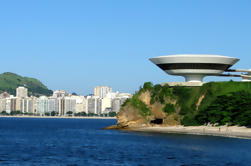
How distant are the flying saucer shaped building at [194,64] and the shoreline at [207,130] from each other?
16.3m

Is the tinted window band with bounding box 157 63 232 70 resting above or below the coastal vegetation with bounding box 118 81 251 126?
above

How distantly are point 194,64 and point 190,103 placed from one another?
9647 mm

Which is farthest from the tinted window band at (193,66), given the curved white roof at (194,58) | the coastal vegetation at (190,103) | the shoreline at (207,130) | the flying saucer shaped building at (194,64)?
the shoreline at (207,130)

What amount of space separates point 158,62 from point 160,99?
998cm

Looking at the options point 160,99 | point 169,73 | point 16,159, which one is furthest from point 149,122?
point 16,159

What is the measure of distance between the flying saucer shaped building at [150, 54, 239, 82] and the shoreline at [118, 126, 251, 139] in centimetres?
1626

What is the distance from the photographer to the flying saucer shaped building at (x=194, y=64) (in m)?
120

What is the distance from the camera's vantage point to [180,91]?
4815 inches

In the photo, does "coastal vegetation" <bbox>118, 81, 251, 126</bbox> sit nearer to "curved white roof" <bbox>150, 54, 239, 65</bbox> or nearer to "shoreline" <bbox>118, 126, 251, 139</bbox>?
"shoreline" <bbox>118, 126, 251, 139</bbox>

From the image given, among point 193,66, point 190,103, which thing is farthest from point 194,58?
point 190,103

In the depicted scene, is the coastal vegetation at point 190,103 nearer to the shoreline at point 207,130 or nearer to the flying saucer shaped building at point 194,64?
the shoreline at point 207,130

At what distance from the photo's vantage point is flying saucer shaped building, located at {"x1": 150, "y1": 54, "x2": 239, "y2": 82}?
120500 mm

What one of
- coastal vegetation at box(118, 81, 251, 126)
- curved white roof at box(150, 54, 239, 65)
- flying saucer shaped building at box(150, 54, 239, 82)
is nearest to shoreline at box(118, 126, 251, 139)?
coastal vegetation at box(118, 81, 251, 126)

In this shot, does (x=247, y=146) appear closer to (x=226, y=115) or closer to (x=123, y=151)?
(x=123, y=151)
